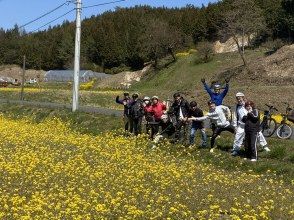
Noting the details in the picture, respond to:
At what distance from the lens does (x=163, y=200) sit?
11.1m

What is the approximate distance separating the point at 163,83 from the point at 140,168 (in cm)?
5689

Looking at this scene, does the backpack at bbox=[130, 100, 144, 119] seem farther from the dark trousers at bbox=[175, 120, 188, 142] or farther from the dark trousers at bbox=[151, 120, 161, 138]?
the dark trousers at bbox=[175, 120, 188, 142]

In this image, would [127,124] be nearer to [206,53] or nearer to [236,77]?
[236,77]

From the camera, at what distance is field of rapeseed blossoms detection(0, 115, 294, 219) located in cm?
1028

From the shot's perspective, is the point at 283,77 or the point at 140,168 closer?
the point at 140,168

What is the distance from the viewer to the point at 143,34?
10550cm

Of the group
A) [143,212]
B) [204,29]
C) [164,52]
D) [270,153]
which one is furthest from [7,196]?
[204,29]

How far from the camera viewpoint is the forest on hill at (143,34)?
7006 centimetres

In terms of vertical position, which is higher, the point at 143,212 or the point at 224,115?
the point at 224,115

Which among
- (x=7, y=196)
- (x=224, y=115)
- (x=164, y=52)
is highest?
(x=164, y=52)

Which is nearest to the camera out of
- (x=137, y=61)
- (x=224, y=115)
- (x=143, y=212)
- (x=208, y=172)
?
(x=143, y=212)

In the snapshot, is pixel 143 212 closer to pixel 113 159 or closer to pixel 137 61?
pixel 113 159

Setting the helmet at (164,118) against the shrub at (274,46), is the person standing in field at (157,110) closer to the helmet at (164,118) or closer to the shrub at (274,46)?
the helmet at (164,118)

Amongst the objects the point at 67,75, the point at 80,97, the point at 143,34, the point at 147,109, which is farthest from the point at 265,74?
the point at 67,75
